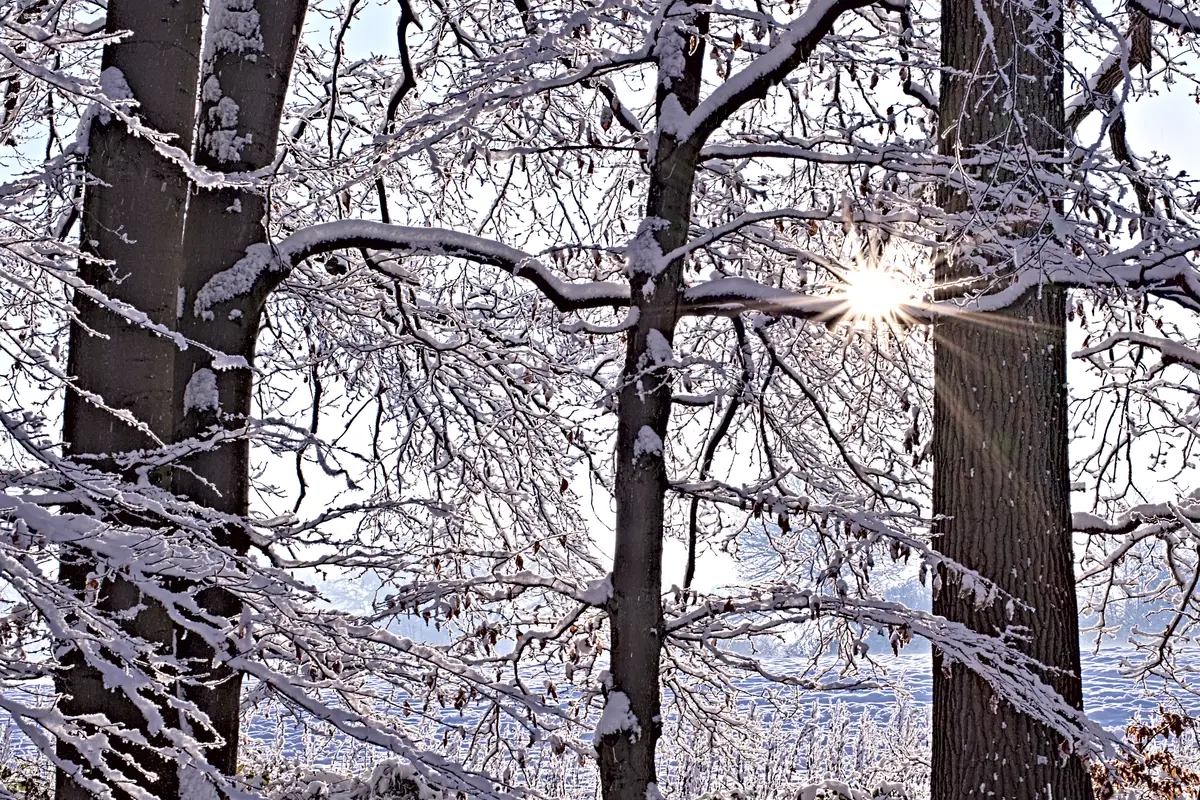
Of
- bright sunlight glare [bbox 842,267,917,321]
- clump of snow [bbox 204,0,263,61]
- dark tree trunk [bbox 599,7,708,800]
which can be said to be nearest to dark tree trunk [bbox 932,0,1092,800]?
bright sunlight glare [bbox 842,267,917,321]

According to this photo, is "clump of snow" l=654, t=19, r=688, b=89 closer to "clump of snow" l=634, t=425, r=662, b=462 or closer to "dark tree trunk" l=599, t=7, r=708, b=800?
"dark tree trunk" l=599, t=7, r=708, b=800

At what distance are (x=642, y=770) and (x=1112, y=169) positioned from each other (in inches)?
142

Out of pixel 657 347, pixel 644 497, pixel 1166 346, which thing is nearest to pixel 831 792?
pixel 644 497

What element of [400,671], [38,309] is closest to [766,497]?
[400,671]

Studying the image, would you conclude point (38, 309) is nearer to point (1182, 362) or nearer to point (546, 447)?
point (546, 447)

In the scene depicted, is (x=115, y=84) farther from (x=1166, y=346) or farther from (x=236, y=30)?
(x=1166, y=346)

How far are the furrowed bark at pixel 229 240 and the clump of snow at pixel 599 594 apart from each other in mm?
1696

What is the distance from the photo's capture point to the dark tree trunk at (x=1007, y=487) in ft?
15.3

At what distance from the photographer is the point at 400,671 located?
400cm

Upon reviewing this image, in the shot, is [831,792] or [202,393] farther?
[831,792]

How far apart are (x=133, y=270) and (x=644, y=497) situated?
2.53 metres

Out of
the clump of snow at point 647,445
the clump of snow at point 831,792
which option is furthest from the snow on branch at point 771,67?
the clump of snow at point 831,792

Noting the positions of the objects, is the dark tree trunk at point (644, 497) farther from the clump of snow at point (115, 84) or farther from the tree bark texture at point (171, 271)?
the clump of snow at point (115, 84)

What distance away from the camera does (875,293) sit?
4.80 m
